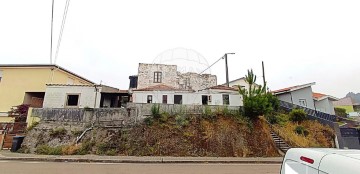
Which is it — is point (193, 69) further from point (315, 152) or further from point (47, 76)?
point (315, 152)

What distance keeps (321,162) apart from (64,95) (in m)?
23.4

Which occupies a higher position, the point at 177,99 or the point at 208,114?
the point at 177,99

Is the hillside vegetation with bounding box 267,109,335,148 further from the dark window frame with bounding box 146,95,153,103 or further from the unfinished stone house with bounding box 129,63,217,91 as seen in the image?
the dark window frame with bounding box 146,95,153,103

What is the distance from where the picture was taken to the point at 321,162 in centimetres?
212

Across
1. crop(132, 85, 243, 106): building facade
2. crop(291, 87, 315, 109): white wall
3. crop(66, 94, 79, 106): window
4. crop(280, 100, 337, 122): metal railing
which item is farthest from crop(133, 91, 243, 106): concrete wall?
crop(291, 87, 315, 109): white wall

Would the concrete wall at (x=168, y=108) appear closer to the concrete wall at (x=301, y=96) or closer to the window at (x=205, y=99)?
the window at (x=205, y=99)

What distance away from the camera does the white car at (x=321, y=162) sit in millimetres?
1871

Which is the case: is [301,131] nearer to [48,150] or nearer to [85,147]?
[85,147]

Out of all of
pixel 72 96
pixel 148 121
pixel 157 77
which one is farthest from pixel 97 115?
pixel 157 77

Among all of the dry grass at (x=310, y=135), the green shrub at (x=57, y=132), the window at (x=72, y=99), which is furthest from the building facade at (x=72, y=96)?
the dry grass at (x=310, y=135)

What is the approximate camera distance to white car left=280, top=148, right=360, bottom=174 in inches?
73.7

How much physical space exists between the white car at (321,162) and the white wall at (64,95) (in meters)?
21.5

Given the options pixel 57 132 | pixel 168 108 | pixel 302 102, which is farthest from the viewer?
pixel 302 102

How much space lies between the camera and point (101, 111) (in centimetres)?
1828
